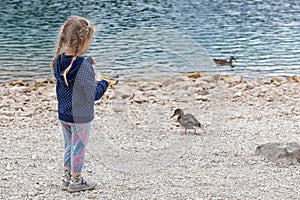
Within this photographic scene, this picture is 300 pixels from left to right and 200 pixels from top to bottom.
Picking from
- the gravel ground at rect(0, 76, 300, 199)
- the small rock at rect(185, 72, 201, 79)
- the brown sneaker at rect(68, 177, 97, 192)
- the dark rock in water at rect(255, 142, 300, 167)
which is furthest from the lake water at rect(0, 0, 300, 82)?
the brown sneaker at rect(68, 177, 97, 192)

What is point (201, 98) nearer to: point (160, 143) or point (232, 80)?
point (232, 80)

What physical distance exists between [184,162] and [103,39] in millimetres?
10448

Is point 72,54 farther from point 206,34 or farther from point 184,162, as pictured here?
point 206,34

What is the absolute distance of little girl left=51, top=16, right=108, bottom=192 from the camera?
383 centimetres

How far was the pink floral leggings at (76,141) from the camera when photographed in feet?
13.0

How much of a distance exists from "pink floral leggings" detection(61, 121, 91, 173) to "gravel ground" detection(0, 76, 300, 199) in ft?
0.94

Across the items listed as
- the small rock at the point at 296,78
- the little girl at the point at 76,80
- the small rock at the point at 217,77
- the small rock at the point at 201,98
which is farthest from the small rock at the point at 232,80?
the little girl at the point at 76,80

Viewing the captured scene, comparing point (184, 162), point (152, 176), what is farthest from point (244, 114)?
point (152, 176)

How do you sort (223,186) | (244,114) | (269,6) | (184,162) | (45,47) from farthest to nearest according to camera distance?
(269,6), (45,47), (244,114), (184,162), (223,186)

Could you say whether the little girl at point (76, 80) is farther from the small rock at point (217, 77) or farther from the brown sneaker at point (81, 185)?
the small rock at point (217, 77)

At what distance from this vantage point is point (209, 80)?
33.6ft

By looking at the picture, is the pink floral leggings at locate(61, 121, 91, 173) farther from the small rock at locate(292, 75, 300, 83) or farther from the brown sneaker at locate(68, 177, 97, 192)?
the small rock at locate(292, 75, 300, 83)

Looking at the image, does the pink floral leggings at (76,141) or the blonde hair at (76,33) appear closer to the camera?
the blonde hair at (76,33)

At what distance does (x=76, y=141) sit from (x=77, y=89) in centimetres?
43
